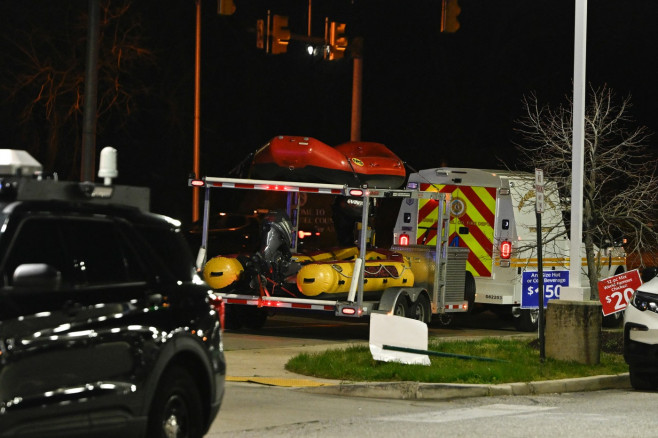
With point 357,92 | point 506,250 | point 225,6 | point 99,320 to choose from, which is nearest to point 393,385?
point 99,320

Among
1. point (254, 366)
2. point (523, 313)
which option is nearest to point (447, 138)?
point (523, 313)

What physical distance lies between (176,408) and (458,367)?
692 centimetres

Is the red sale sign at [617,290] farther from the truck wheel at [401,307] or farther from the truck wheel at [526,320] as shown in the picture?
the truck wheel at [526,320]

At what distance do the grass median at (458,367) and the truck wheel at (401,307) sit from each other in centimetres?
180

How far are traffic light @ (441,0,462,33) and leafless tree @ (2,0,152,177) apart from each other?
833cm

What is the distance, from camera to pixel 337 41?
27344 millimetres

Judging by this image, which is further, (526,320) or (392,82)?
(392,82)

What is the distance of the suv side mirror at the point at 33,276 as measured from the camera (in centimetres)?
641

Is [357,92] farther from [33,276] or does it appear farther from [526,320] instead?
[33,276]

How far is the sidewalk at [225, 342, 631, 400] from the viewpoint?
1308 centimetres

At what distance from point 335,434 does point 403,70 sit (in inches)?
1650

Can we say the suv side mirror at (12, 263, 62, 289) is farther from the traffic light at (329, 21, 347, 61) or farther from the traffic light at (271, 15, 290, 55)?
the traffic light at (329, 21, 347, 61)

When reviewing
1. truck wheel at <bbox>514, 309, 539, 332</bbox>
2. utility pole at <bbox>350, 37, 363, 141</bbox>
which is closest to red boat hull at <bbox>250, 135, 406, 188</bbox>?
truck wheel at <bbox>514, 309, 539, 332</bbox>

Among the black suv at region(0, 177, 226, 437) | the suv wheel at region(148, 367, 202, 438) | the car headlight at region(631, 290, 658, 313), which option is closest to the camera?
the black suv at region(0, 177, 226, 437)
